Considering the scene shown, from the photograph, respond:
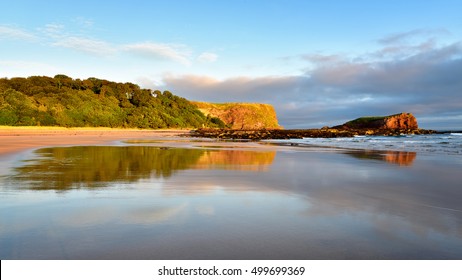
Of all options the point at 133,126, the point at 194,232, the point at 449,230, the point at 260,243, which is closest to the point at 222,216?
the point at 194,232

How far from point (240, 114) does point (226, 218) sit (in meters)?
180

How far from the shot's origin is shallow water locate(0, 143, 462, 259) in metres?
3.38

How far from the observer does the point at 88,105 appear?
81312mm

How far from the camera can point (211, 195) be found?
6094 mm

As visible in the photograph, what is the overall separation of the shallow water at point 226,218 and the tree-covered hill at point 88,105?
6358 cm

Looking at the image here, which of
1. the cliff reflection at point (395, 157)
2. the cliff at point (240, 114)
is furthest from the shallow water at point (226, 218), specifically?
the cliff at point (240, 114)

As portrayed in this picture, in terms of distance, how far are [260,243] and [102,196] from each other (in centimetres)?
353

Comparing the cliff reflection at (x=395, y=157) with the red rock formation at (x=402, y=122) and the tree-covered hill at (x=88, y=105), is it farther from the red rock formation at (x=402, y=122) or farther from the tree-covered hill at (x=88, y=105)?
the red rock formation at (x=402, y=122)

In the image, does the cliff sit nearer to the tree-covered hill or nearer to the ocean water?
the tree-covered hill

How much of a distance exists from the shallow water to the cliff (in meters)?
171

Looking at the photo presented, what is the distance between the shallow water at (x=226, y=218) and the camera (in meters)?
3.38

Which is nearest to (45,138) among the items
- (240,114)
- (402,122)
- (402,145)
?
(402,145)

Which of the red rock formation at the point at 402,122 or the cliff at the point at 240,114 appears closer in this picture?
the red rock formation at the point at 402,122

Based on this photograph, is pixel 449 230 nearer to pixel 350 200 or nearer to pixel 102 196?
pixel 350 200
